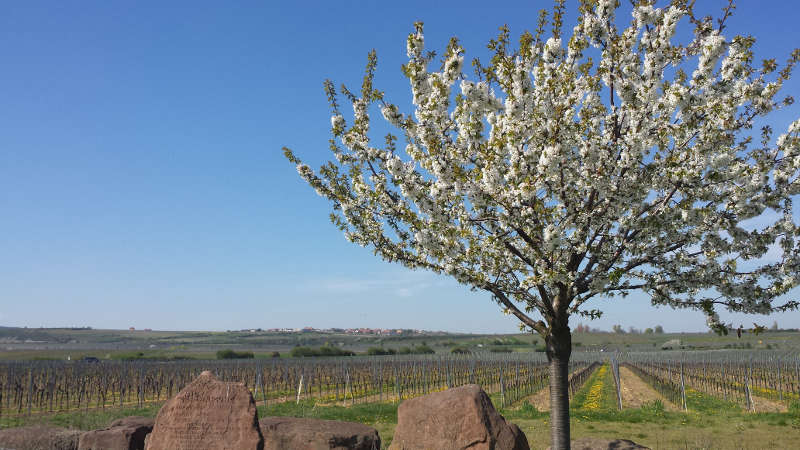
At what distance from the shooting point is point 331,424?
12625 millimetres

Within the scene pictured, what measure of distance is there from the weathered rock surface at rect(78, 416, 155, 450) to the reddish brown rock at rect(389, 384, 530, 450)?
583 cm

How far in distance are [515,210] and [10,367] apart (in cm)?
4800

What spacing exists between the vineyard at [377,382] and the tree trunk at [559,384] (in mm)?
21386

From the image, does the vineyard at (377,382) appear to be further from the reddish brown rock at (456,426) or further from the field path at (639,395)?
the reddish brown rock at (456,426)

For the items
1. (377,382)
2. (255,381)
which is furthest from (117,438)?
(255,381)

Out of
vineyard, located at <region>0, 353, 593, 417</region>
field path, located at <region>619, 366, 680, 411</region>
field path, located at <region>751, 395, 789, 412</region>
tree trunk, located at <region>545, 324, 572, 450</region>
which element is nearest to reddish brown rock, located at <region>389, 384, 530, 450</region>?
tree trunk, located at <region>545, 324, 572, 450</region>

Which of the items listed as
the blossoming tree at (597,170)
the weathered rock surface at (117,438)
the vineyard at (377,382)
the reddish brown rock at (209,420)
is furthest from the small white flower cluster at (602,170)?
→ the vineyard at (377,382)

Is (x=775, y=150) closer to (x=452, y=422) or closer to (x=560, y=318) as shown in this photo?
(x=560, y=318)

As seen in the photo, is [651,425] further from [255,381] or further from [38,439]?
[255,381]

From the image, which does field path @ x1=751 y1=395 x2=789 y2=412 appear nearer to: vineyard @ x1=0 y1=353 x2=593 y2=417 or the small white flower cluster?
vineyard @ x1=0 y1=353 x2=593 y2=417

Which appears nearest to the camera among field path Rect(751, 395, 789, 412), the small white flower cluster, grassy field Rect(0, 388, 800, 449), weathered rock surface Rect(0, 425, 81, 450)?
the small white flower cluster

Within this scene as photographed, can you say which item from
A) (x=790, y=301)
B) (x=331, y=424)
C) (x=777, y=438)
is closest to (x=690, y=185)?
(x=790, y=301)

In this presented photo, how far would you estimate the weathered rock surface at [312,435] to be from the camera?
11867 millimetres

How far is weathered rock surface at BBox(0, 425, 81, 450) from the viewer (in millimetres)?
13211
